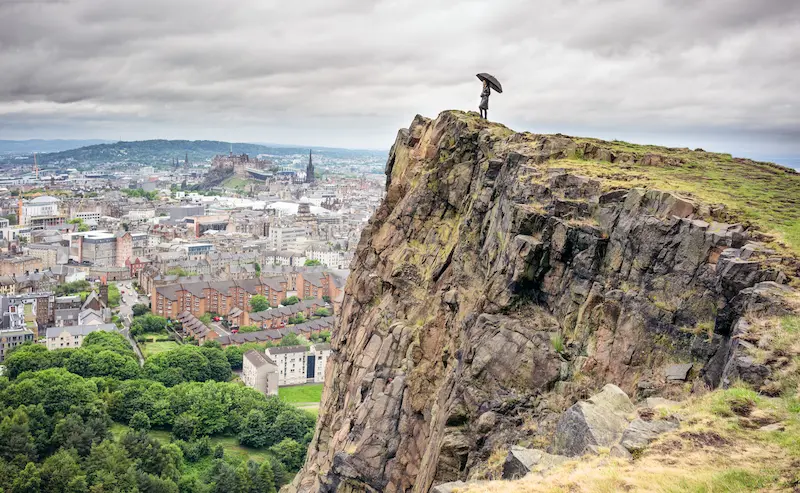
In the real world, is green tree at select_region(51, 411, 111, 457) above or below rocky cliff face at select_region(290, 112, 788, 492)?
below

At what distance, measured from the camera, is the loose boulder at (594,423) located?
52.5 ft

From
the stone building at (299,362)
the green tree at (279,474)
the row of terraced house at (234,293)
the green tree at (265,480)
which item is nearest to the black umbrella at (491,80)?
the green tree at (265,480)

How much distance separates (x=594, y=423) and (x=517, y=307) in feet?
24.4

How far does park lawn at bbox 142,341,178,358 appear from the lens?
112 m

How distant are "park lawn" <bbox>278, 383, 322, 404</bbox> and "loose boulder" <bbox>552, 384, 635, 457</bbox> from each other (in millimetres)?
82234

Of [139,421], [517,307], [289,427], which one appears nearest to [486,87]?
[517,307]

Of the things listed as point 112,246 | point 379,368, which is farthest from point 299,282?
point 379,368

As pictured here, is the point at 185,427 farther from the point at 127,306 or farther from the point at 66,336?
the point at 127,306

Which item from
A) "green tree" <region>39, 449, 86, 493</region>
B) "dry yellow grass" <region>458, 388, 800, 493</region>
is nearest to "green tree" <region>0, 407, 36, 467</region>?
"green tree" <region>39, 449, 86, 493</region>

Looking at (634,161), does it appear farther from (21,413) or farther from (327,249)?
(327,249)

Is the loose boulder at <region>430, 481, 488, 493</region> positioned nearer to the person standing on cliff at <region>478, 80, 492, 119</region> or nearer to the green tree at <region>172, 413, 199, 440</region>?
the person standing on cliff at <region>478, 80, 492, 119</region>

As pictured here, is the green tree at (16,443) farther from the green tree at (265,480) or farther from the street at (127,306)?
the street at (127,306)

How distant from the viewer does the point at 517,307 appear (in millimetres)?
23359

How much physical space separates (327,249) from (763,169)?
552 ft
